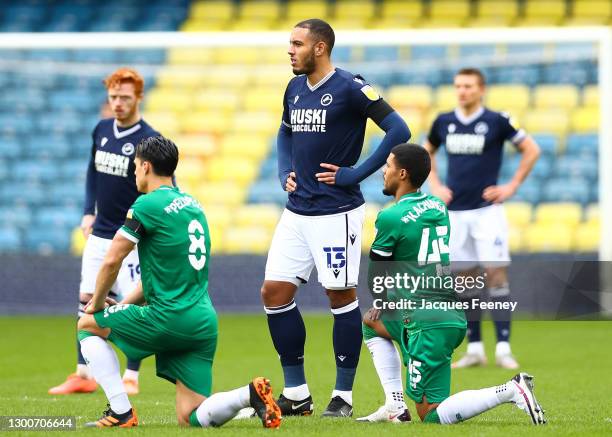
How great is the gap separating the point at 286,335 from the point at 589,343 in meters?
6.05

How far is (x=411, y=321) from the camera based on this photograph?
6.51 m

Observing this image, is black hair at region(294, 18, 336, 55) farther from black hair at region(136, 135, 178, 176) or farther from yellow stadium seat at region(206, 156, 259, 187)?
yellow stadium seat at region(206, 156, 259, 187)

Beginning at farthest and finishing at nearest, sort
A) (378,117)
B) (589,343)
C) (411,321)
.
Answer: (589,343)
(378,117)
(411,321)

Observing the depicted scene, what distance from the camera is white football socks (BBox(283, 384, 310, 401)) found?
7.16 metres

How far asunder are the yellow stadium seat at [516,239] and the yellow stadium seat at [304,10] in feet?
21.4

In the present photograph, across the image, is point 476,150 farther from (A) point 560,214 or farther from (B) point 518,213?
(B) point 518,213

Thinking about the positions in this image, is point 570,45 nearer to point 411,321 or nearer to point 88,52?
point 88,52

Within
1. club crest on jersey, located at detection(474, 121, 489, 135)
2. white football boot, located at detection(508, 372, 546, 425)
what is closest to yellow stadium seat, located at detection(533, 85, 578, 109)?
club crest on jersey, located at detection(474, 121, 489, 135)

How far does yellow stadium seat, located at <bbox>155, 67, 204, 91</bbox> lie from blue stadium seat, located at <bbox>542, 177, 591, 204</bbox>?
4661 mm

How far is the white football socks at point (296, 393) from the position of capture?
7164mm

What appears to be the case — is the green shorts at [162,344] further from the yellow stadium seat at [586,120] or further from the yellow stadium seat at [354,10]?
the yellow stadium seat at [354,10]

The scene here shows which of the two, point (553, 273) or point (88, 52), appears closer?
point (553, 273)

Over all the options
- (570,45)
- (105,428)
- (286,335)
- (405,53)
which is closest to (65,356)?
(286,335)

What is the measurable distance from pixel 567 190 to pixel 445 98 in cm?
189
